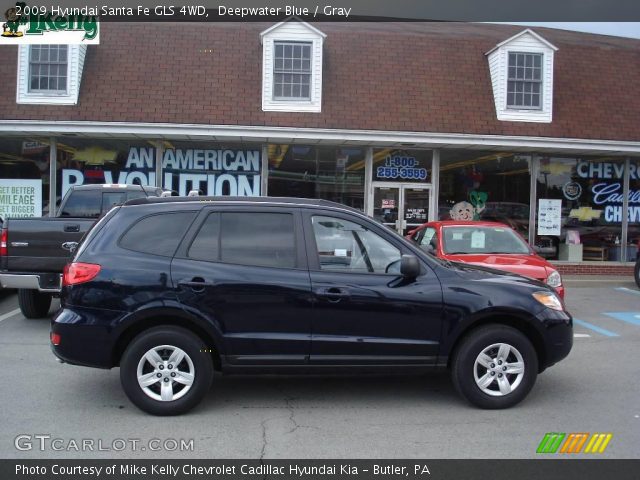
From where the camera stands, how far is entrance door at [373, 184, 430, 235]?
1488 centimetres

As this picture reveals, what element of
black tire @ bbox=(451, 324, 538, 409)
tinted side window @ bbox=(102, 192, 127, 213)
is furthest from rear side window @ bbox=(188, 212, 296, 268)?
tinted side window @ bbox=(102, 192, 127, 213)

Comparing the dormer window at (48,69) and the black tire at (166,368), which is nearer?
the black tire at (166,368)

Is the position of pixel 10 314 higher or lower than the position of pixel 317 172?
lower

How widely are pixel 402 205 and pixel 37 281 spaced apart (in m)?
9.29

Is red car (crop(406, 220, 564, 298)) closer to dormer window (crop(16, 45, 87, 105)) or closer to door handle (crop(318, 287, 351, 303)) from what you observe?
door handle (crop(318, 287, 351, 303))

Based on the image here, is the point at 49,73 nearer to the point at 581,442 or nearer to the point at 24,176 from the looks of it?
the point at 24,176

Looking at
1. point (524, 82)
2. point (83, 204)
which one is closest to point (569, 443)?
point (83, 204)

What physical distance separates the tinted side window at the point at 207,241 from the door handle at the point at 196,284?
0.69 ft

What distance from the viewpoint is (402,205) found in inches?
586

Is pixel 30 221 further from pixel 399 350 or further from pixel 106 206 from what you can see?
pixel 399 350

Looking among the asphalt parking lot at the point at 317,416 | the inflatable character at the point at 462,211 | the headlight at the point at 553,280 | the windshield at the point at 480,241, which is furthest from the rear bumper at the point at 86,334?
the inflatable character at the point at 462,211

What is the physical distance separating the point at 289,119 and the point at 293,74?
132 centimetres

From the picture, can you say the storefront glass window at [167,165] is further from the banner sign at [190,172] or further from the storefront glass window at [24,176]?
the storefront glass window at [24,176]
